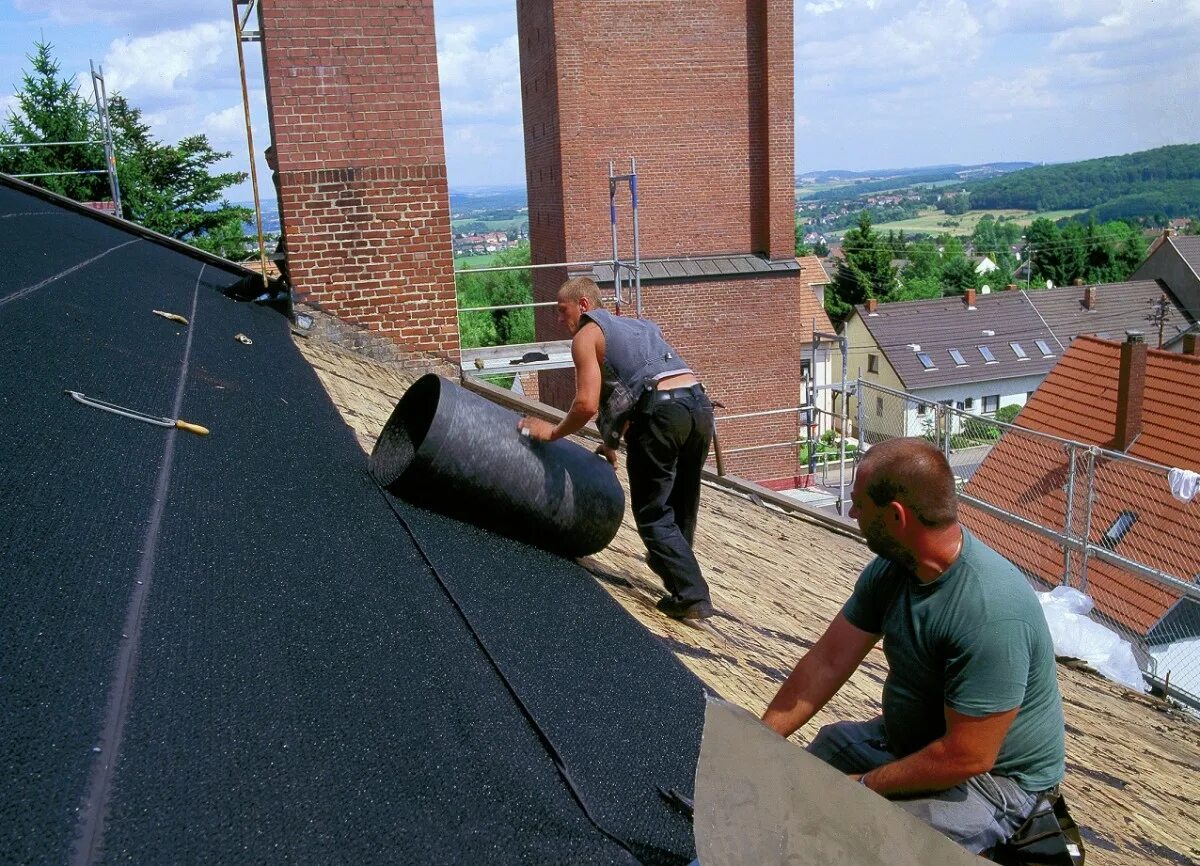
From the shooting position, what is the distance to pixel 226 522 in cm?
313

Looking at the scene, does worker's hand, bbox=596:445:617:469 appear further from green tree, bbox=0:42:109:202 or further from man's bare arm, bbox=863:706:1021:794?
green tree, bbox=0:42:109:202

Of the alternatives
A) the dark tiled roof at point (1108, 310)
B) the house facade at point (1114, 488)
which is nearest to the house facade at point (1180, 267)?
the dark tiled roof at point (1108, 310)

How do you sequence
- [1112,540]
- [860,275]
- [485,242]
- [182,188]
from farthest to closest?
[485,242]
[860,275]
[182,188]
[1112,540]

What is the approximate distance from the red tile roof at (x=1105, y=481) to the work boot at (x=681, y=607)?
6.02m

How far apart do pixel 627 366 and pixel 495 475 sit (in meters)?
0.72

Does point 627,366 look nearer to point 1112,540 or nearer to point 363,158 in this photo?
point 363,158

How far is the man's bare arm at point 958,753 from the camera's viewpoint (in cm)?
238

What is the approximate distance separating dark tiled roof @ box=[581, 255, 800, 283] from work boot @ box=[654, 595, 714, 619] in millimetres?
19565

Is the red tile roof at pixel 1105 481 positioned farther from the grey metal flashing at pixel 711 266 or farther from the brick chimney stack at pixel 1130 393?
the grey metal flashing at pixel 711 266

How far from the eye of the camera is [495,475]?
3.97 m

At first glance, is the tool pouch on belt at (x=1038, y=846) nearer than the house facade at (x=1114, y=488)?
Yes

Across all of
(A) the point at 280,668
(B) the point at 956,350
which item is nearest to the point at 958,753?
(A) the point at 280,668

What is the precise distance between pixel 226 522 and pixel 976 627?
2.09 m

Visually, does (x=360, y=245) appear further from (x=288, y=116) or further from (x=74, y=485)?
(x=74, y=485)
